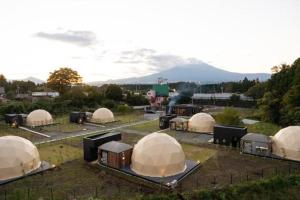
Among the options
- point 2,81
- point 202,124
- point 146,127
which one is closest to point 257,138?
point 202,124

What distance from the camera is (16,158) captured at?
2152 cm

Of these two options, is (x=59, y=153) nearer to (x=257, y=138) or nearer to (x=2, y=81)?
(x=257, y=138)

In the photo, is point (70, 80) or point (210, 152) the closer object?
point (210, 152)

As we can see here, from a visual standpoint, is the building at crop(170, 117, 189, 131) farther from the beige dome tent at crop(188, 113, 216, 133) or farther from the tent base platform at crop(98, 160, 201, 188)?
the tent base platform at crop(98, 160, 201, 188)

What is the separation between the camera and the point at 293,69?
149 ft

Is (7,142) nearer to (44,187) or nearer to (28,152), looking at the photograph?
(28,152)

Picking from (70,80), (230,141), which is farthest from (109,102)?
(230,141)

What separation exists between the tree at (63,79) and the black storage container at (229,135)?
6101cm

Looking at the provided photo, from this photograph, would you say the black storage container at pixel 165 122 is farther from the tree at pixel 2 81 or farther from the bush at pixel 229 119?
the tree at pixel 2 81

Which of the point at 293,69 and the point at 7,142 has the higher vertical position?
the point at 293,69

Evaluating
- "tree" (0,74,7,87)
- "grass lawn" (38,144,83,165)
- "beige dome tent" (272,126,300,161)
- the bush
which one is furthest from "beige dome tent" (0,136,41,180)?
"tree" (0,74,7,87)

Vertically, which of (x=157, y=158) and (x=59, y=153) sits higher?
(x=157, y=158)

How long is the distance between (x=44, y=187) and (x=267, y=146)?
23104 mm

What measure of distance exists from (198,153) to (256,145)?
6667 millimetres
